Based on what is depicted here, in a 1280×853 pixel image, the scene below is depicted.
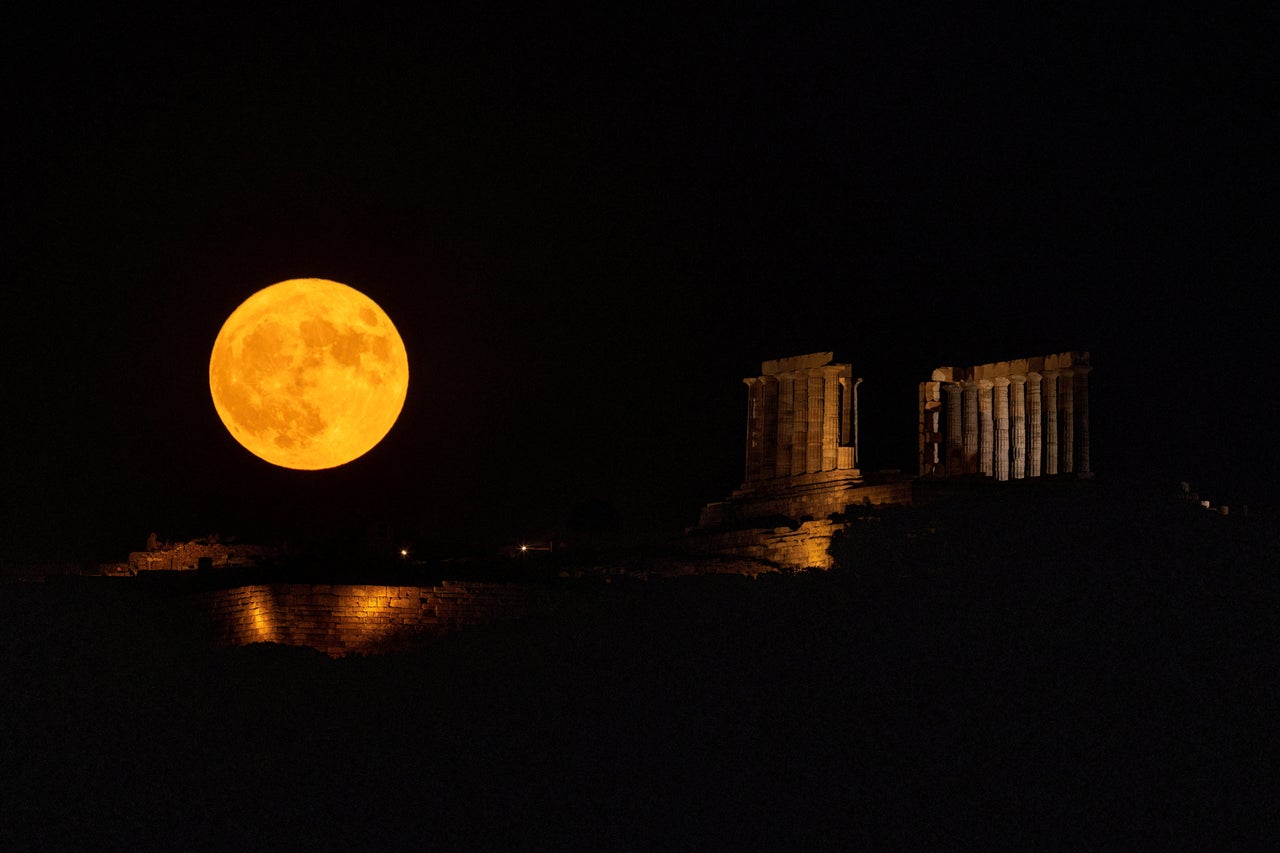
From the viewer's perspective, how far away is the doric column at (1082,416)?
5322cm

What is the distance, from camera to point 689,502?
244ft

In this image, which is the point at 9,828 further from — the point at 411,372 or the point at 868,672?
the point at 411,372

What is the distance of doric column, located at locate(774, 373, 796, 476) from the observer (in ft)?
185

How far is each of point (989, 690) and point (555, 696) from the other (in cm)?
742

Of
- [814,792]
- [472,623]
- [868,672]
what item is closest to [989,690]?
[868,672]

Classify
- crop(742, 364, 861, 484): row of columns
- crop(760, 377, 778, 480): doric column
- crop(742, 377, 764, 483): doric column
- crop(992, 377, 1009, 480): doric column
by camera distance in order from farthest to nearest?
crop(742, 377, 764, 483): doric column
crop(760, 377, 778, 480): doric column
crop(992, 377, 1009, 480): doric column
crop(742, 364, 861, 484): row of columns

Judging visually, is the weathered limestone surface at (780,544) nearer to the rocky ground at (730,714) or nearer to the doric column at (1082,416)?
the rocky ground at (730,714)

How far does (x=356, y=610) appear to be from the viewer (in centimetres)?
4544

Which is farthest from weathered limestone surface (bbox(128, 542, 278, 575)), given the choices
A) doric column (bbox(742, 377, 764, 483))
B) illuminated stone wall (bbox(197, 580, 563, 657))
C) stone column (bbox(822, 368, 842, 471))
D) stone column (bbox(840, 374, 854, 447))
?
stone column (bbox(840, 374, 854, 447))

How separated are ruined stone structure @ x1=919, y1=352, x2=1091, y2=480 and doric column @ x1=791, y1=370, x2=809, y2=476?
9.88 feet

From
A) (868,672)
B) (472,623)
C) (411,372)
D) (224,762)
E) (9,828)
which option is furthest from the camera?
(411,372)

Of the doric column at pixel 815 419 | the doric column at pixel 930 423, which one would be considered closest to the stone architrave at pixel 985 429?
the doric column at pixel 930 423

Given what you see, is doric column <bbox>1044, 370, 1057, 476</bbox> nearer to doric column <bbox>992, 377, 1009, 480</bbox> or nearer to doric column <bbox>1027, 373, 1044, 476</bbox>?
doric column <bbox>1027, 373, 1044, 476</bbox>

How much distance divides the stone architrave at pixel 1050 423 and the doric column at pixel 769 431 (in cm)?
685
